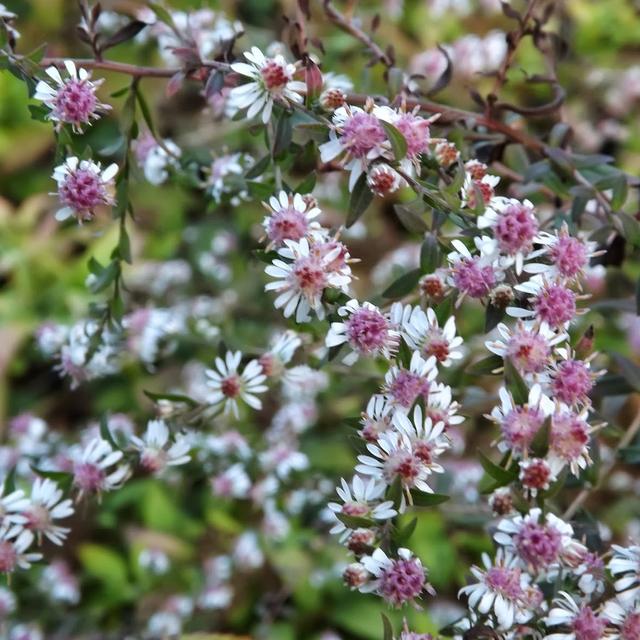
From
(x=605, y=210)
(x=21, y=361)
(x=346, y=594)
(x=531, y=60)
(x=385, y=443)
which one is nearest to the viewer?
(x=385, y=443)

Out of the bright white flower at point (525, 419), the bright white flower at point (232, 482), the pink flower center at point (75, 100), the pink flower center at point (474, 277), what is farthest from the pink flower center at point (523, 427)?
the bright white flower at point (232, 482)

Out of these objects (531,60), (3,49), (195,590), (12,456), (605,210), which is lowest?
(195,590)

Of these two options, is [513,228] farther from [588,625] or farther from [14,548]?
[14,548]

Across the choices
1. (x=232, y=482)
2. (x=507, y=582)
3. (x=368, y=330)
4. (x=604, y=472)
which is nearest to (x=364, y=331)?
(x=368, y=330)

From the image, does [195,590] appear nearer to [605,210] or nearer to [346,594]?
[346,594]

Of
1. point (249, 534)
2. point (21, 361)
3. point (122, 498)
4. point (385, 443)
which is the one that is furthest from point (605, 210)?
point (21, 361)

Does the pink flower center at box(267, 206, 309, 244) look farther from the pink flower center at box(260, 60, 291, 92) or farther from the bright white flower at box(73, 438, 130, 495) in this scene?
the bright white flower at box(73, 438, 130, 495)
